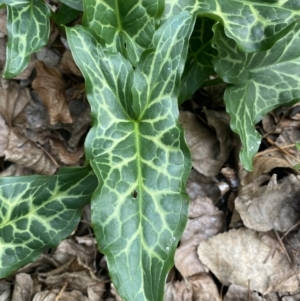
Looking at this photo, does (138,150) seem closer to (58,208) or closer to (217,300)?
(58,208)

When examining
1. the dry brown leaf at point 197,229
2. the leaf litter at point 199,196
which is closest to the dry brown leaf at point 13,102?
the leaf litter at point 199,196

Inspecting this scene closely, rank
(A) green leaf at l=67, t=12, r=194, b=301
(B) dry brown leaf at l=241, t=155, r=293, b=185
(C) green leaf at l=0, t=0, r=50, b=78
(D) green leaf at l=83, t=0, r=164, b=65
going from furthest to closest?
(B) dry brown leaf at l=241, t=155, r=293, b=185
(C) green leaf at l=0, t=0, r=50, b=78
(D) green leaf at l=83, t=0, r=164, b=65
(A) green leaf at l=67, t=12, r=194, b=301

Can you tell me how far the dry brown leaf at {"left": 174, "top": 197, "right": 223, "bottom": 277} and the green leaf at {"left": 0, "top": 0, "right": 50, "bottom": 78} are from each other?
697mm

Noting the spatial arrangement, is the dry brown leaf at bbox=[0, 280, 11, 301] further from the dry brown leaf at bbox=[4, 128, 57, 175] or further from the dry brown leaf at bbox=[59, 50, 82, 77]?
the dry brown leaf at bbox=[59, 50, 82, 77]

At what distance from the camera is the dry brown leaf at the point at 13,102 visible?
1.63 meters

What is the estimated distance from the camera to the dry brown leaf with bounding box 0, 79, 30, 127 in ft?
5.36

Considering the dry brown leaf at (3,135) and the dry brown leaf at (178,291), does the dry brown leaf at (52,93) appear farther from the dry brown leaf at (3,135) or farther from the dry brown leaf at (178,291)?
the dry brown leaf at (178,291)

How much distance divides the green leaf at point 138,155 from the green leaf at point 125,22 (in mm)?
71

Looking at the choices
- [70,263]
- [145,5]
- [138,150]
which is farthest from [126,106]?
[70,263]

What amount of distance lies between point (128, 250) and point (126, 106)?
36 cm

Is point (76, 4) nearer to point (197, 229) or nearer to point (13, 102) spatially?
point (13, 102)

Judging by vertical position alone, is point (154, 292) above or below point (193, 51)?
below

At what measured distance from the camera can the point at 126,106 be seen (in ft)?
3.96

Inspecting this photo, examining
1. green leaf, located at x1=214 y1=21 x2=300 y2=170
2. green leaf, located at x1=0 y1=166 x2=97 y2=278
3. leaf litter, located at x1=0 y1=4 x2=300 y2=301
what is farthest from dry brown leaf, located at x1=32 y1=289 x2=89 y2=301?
green leaf, located at x1=214 y1=21 x2=300 y2=170
